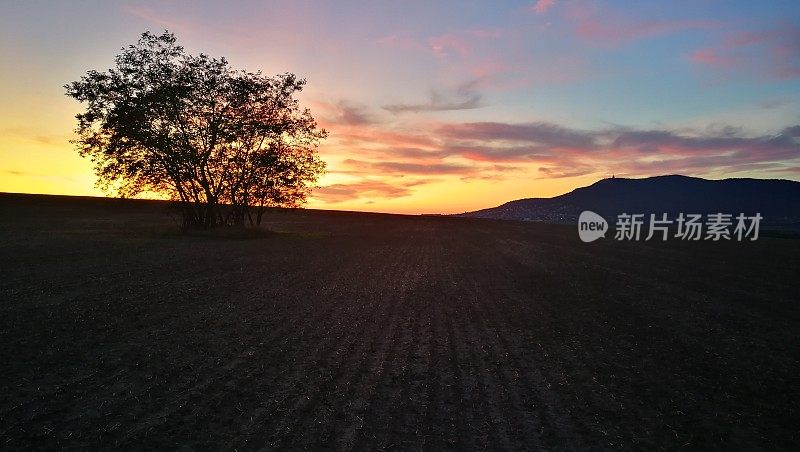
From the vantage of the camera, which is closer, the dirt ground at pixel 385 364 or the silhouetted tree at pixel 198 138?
the dirt ground at pixel 385 364

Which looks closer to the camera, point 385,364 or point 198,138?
point 385,364

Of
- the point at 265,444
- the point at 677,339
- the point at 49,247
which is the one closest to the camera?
the point at 265,444

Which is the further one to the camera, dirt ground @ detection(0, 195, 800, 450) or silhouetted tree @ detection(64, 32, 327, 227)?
silhouetted tree @ detection(64, 32, 327, 227)

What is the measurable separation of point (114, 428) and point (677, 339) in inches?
526

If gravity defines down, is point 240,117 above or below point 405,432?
above

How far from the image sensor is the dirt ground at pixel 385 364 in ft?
20.7

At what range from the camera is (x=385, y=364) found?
9055mm

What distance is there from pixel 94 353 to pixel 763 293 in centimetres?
2682

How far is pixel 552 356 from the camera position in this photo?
9.86 metres

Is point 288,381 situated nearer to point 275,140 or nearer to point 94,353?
point 94,353

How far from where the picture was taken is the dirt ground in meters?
6.30

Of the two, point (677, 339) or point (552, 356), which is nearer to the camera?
point (552, 356)

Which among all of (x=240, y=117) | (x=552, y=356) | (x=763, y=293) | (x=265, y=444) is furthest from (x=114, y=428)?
(x=240, y=117)

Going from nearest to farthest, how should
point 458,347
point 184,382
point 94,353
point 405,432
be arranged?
1. point 405,432
2. point 184,382
3. point 94,353
4. point 458,347
